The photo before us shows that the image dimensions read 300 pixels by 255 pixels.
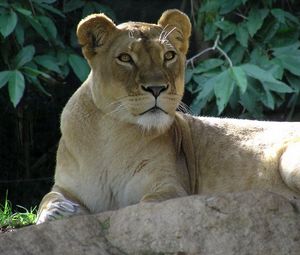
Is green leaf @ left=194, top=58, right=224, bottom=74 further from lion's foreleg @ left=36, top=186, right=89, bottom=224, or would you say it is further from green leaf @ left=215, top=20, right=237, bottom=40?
lion's foreleg @ left=36, top=186, right=89, bottom=224

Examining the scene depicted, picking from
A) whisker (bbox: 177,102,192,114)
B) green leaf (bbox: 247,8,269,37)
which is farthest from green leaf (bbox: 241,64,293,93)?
whisker (bbox: 177,102,192,114)

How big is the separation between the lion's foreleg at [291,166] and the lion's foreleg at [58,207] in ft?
3.60

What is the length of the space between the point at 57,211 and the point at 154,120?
0.69m

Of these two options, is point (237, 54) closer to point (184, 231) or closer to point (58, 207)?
point (58, 207)

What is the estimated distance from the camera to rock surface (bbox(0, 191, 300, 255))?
4.05 m

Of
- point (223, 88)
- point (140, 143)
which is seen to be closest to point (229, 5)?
point (223, 88)

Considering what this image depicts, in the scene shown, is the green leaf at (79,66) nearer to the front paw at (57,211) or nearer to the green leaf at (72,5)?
the green leaf at (72,5)

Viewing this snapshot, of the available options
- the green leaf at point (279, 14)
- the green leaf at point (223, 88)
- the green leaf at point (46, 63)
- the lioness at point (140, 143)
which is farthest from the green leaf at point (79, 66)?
the lioness at point (140, 143)

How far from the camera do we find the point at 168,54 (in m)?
5.13

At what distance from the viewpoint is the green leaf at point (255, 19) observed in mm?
7438

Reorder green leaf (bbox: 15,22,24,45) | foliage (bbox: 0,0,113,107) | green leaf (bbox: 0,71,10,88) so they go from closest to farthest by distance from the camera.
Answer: green leaf (bbox: 0,71,10,88) < foliage (bbox: 0,0,113,107) < green leaf (bbox: 15,22,24,45)

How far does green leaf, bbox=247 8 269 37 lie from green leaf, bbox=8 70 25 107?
1.86 m

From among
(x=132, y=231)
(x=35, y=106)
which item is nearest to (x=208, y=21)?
(x=35, y=106)

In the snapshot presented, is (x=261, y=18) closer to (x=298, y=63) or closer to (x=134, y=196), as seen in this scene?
(x=298, y=63)
